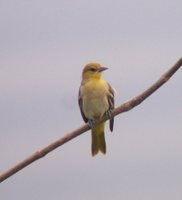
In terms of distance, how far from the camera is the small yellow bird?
270 cm

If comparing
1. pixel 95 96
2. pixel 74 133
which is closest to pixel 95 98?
pixel 95 96

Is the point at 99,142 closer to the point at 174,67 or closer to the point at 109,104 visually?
the point at 109,104

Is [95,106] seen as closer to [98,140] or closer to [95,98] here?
[95,98]

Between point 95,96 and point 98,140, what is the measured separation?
9.7 inches

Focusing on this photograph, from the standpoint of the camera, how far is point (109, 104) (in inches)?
106

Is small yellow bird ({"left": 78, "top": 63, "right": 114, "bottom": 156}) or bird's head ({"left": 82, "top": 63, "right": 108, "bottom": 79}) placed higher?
bird's head ({"left": 82, "top": 63, "right": 108, "bottom": 79})

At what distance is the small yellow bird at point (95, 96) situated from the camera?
2.70 metres

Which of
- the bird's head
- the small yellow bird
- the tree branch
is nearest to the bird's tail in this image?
the small yellow bird

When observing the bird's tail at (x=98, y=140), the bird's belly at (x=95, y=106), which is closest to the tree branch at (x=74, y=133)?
the bird's belly at (x=95, y=106)

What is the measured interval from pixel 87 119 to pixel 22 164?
4.77 ft

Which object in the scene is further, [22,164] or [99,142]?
[99,142]

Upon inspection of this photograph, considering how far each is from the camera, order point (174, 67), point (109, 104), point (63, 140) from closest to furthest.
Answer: point (174, 67), point (63, 140), point (109, 104)

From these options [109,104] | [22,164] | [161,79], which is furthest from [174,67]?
[109,104]

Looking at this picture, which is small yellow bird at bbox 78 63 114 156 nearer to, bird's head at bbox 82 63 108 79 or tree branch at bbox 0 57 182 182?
bird's head at bbox 82 63 108 79
